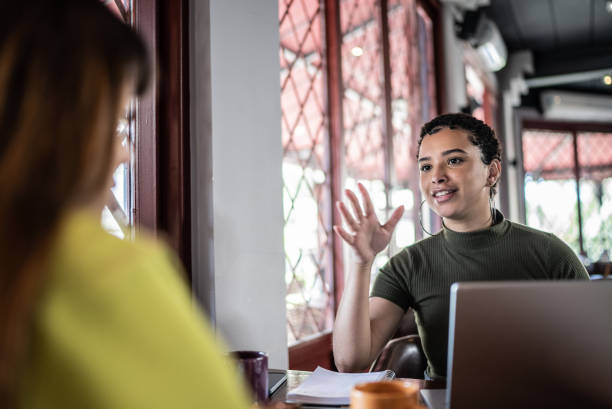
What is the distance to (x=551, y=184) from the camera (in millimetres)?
7004

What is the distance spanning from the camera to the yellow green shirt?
0.38 m

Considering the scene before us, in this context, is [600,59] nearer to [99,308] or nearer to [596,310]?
[596,310]

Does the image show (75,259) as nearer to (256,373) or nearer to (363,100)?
(256,373)

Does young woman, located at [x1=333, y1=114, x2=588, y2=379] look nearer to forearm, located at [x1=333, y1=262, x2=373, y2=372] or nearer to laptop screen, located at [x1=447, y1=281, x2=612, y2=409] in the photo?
forearm, located at [x1=333, y1=262, x2=373, y2=372]

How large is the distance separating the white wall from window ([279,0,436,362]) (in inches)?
19.3

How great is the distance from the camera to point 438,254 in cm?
159

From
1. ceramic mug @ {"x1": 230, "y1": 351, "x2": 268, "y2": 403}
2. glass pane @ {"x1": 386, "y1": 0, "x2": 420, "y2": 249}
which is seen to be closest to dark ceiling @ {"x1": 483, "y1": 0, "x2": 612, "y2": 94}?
glass pane @ {"x1": 386, "y1": 0, "x2": 420, "y2": 249}

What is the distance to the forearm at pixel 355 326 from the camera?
1368 millimetres

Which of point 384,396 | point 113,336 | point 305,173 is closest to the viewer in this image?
point 113,336

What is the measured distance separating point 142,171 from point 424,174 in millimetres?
851

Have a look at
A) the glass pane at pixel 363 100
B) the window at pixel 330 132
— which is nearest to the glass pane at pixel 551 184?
the window at pixel 330 132

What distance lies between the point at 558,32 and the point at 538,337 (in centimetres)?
567

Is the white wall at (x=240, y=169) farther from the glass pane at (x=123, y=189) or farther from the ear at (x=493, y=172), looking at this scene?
the ear at (x=493, y=172)

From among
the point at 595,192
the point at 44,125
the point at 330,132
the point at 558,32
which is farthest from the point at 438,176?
the point at 595,192
